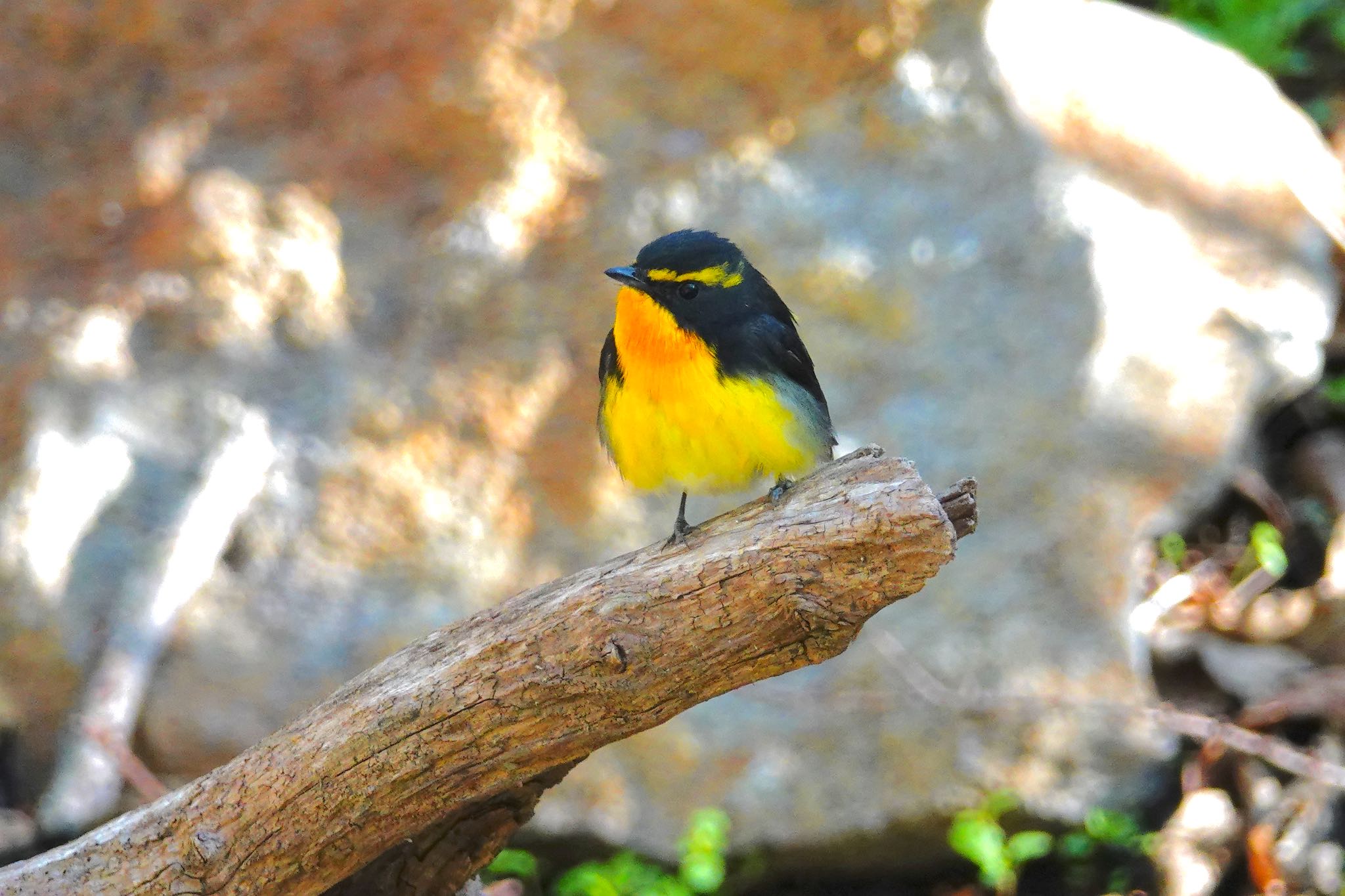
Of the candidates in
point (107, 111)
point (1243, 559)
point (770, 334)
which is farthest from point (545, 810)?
point (107, 111)

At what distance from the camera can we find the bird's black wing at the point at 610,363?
349 centimetres

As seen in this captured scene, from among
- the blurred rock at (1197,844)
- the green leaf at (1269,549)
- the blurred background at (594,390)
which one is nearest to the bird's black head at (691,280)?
the blurred background at (594,390)

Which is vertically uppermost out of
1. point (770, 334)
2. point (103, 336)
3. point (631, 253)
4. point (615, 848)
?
point (103, 336)

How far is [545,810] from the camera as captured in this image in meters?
4.75

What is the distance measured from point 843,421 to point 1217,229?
1977 mm

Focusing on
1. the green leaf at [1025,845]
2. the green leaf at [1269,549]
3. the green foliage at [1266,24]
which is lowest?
the green leaf at [1025,845]

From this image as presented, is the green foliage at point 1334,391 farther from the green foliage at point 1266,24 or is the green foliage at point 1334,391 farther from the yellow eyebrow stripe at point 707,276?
the yellow eyebrow stripe at point 707,276

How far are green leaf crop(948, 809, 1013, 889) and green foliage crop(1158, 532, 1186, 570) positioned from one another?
1.39 meters

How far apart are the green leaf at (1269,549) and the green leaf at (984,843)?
5.10 feet

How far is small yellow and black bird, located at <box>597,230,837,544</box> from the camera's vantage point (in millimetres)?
3262

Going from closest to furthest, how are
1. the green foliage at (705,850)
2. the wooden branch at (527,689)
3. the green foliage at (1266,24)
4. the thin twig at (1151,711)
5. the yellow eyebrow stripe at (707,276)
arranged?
the wooden branch at (527,689)
the yellow eyebrow stripe at (707,276)
the thin twig at (1151,711)
the green foliage at (705,850)
the green foliage at (1266,24)

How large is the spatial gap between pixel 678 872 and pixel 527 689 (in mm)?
2478

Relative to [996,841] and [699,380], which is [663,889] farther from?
[699,380]

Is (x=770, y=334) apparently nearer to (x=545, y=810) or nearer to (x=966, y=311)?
(x=966, y=311)
